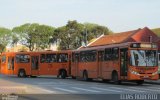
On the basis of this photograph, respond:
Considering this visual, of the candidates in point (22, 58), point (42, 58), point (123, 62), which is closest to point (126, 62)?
point (123, 62)

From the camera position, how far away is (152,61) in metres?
29.4

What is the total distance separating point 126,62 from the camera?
29609 mm

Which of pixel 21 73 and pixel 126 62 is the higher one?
pixel 126 62

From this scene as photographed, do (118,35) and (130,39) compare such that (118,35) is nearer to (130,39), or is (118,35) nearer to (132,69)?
(130,39)

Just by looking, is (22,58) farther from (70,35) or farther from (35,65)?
(70,35)

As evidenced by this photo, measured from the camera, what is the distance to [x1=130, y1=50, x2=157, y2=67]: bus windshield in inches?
1144

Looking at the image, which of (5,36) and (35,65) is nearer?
(35,65)

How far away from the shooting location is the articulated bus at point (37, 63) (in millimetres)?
44688

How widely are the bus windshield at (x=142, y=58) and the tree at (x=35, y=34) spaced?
84350 millimetres

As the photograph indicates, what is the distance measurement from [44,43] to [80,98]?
98.7 meters

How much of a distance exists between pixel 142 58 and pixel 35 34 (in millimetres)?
91893

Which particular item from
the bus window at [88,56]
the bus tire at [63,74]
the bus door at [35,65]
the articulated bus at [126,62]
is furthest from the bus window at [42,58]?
the articulated bus at [126,62]

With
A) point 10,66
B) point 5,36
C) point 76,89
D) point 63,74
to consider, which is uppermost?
point 5,36

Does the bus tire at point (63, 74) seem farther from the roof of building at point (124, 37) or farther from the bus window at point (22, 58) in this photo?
the roof of building at point (124, 37)
